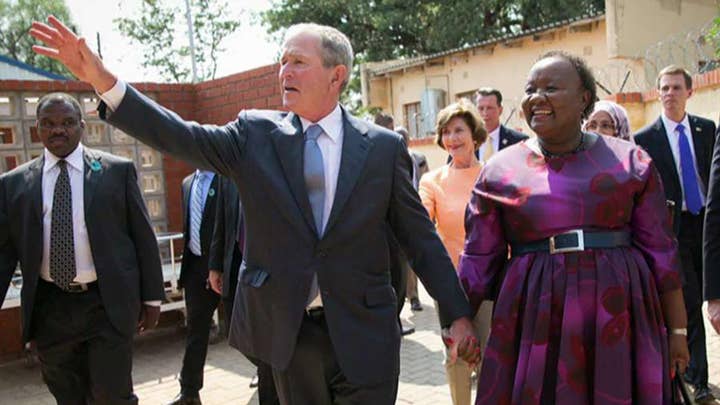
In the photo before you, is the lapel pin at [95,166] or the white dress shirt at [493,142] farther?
the white dress shirt at [493,142]

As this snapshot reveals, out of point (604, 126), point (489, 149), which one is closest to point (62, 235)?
point (489, 149)

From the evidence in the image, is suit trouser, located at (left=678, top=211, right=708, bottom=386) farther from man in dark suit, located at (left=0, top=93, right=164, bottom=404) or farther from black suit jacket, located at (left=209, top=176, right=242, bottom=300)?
man in dark suit, located at (left=0, top=93, right=164, bottom=404)

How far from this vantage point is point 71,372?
4188 mm

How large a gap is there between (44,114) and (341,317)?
238 cm

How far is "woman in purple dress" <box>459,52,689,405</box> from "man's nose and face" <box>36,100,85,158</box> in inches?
99.5

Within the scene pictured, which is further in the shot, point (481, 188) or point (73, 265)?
point (73, 265)

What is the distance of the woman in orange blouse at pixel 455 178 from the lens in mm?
4500

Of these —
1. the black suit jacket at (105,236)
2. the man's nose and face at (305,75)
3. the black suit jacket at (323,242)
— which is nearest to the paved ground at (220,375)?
the black suit jacket at (105,236)

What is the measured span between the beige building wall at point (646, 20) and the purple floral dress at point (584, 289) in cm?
1378

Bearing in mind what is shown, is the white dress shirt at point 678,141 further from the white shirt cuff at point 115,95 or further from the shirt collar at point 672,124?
the white shirt cuff at point 115,95

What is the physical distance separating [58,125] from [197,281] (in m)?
1.96

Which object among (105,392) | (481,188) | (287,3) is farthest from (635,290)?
(287,3)

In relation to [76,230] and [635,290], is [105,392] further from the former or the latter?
[635,290]

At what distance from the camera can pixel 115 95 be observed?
97.7 inches
